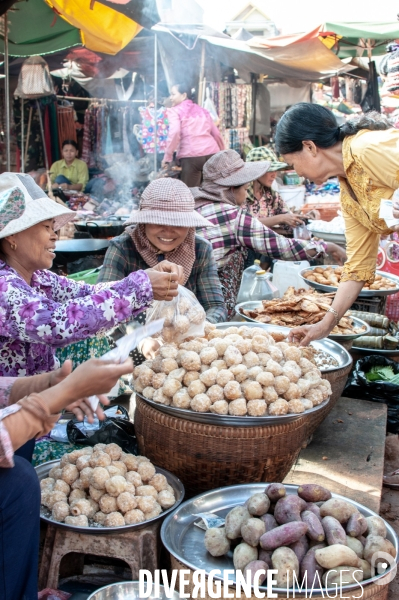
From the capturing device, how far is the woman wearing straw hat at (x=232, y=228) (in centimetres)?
438

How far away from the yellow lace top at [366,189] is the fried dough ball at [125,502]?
169cm

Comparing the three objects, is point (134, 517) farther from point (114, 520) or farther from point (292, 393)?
point (292, 393)

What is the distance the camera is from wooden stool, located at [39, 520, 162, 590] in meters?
1.97

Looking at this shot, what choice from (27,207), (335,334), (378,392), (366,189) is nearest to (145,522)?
(27,207)

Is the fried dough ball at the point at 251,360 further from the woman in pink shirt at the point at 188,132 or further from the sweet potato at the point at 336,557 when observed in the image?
the woman in pink shirt at the point at 188,132

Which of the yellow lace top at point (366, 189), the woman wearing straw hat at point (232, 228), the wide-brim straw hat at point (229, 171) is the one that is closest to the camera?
the yellow lace top at point (366, 189)

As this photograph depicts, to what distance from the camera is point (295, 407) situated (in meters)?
Answer: 2.23

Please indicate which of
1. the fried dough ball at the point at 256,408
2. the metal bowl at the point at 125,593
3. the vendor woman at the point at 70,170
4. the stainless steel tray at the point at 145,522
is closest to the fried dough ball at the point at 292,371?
the fried dough ball at the point at 256,408

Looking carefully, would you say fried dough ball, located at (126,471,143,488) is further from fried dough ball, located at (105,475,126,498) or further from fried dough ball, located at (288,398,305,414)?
fried dough ball, located at (288,398,305,414)

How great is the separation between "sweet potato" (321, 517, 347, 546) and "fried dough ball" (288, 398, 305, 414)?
464mm

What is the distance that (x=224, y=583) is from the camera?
5.41ft

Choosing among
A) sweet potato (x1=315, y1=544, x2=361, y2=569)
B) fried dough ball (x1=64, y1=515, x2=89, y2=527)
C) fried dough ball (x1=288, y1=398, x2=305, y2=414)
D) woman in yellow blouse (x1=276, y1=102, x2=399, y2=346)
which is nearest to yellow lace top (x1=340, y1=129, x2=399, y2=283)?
woman in yellow blouse (x1=276, y1=102, x2=399, y2=346)

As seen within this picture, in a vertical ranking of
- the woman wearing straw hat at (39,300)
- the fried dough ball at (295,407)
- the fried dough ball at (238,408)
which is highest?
the woman wearing straw hat at (39,300)

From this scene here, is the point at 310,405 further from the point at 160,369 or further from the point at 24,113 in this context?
the point at 24,113
